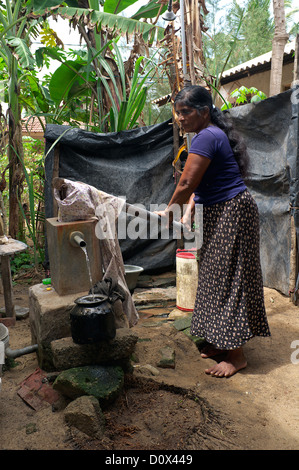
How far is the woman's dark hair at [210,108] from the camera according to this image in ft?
8.62

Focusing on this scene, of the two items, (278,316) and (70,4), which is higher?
(70,4)

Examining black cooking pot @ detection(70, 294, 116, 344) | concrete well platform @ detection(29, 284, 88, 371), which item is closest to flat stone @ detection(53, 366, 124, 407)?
black cooking pot @ detection(70, 294, 116, 344)

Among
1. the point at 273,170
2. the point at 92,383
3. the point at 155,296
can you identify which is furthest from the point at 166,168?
the point at 92,383

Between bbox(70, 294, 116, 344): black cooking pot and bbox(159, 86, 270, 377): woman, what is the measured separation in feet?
2.72

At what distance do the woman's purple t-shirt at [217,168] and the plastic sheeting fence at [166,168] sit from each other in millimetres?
1438

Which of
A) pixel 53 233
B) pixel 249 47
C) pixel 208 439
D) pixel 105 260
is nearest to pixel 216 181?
pixel 105 260

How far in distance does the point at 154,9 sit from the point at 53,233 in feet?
16.5

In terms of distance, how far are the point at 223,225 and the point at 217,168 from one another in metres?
0.40

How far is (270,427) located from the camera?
7.13 feet

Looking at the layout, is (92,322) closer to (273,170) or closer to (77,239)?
(77,239)

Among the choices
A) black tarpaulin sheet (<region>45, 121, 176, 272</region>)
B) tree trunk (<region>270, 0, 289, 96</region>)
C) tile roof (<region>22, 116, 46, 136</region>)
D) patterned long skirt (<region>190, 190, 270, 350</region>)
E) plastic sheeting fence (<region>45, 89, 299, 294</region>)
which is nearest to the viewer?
patterned long skirt (<region>190, 190, 270, 350</region>)

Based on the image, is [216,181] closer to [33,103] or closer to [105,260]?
[105,260]

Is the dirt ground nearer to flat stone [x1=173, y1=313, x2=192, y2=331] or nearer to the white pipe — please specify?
the white pipe

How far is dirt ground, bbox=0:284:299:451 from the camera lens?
2053 millimetres
